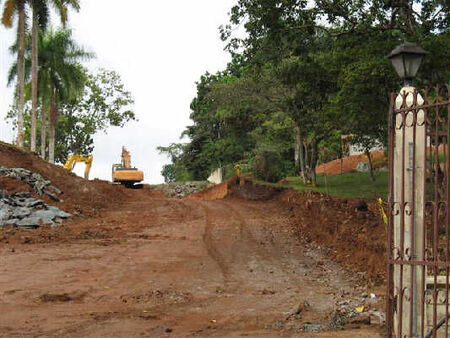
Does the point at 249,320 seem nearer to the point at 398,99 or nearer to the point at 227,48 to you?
the point at 398,99

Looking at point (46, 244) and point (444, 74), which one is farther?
point (46, 244)

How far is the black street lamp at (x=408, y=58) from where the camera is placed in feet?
18.7

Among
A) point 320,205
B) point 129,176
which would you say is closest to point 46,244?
point 320,205

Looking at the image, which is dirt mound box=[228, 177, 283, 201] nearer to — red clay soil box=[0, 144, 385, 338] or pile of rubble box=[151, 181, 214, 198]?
red clay soil box=[0, 144, 385, 338]

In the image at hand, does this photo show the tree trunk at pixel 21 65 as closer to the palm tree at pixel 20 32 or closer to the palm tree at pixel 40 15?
the palm tree at pixel 20 32

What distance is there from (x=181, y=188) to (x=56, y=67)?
47.0 ft

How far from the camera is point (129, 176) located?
3878 centimetres

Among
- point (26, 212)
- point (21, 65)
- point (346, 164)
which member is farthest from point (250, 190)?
point (21, 65)

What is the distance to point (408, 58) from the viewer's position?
575 centimetres

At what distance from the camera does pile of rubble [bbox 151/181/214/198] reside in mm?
45000

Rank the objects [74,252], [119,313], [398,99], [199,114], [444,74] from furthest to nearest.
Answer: [199,114], [74,252], [444,74], [119,313], [398,99]

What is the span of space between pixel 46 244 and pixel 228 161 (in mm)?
33322

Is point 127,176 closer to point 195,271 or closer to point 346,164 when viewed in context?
point 346,164

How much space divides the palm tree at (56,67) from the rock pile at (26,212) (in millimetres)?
16170
